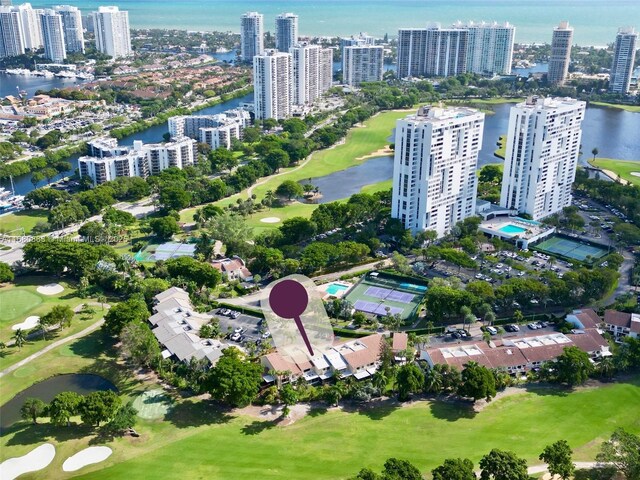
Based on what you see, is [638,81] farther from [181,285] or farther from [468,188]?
[181,285]

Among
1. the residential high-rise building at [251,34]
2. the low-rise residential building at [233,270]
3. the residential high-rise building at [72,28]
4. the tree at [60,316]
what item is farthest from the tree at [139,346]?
the residential high-rise building at [72,28]

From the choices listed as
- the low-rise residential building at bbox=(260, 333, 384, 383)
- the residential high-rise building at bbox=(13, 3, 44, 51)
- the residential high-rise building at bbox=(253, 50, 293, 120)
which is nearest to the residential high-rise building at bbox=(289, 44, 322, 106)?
the residential high-rise building at bbox=(253, 50, 293, 120)

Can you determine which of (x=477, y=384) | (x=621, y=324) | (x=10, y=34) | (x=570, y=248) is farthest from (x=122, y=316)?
(x=10, y=34)

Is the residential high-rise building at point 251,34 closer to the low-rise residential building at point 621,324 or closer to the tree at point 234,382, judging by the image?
the low-rise residential building at point 621,324

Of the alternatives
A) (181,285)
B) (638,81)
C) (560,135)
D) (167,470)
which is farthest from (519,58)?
(167,470)

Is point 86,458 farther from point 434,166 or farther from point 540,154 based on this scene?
point 540,154
